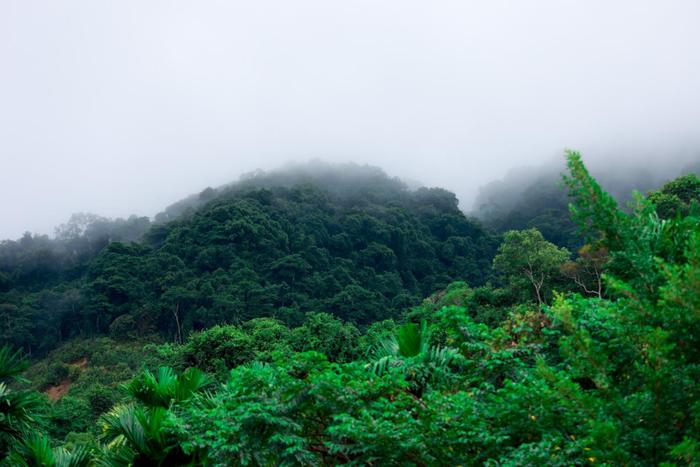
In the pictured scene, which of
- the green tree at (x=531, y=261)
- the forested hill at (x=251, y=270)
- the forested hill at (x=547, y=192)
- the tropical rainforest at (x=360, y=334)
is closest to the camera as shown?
the tropical rainforest at (x=360, y=334)

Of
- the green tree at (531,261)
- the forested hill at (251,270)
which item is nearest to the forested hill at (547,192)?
the forested hill at (251,270)

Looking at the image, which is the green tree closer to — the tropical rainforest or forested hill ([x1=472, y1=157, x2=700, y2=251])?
the tropical rainforest

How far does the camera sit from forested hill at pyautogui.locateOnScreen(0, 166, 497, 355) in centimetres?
4875

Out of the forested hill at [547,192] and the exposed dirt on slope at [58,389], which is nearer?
the exposed dirt on slope at [58,389]

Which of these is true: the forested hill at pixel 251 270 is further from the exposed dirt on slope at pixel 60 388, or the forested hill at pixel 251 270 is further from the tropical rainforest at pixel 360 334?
the exposed dirt on slope at pixel 60 388

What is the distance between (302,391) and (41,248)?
238 ft

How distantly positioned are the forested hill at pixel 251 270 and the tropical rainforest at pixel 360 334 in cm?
22

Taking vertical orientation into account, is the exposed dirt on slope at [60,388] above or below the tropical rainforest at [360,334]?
below

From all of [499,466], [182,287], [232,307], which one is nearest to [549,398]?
[499,466]

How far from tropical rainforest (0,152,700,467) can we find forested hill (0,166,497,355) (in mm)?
221

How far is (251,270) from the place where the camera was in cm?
5153

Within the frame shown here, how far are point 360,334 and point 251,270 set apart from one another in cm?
1627

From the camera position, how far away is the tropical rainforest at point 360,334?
4180 millimetres

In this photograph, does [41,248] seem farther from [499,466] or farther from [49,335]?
[499,466]
